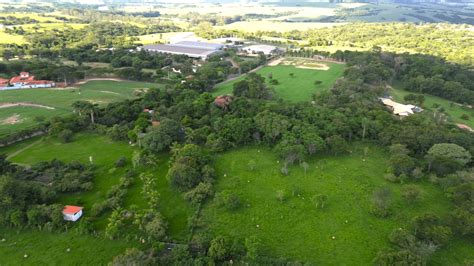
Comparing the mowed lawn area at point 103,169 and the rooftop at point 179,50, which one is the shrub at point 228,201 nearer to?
the mowed lawn area at point 103,169

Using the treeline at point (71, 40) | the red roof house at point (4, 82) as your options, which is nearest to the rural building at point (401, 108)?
the red roof house at point (4, 82)

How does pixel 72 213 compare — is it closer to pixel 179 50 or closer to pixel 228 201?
pixel 228 201

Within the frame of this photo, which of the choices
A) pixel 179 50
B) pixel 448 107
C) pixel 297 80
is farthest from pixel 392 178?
pixel 179 50

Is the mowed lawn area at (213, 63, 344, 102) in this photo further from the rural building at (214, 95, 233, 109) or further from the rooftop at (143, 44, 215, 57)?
the rooftop at (143, 44, 215, 57)

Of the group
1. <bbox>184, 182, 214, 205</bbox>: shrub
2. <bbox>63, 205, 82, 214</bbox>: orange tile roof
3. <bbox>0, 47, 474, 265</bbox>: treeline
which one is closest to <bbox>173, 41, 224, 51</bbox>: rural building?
<bbox>0, 47, 474, 265</bbox>: treeline

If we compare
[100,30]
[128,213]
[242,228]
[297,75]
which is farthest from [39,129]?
[100,30]

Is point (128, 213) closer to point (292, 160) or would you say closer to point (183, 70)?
point (292, 160)
